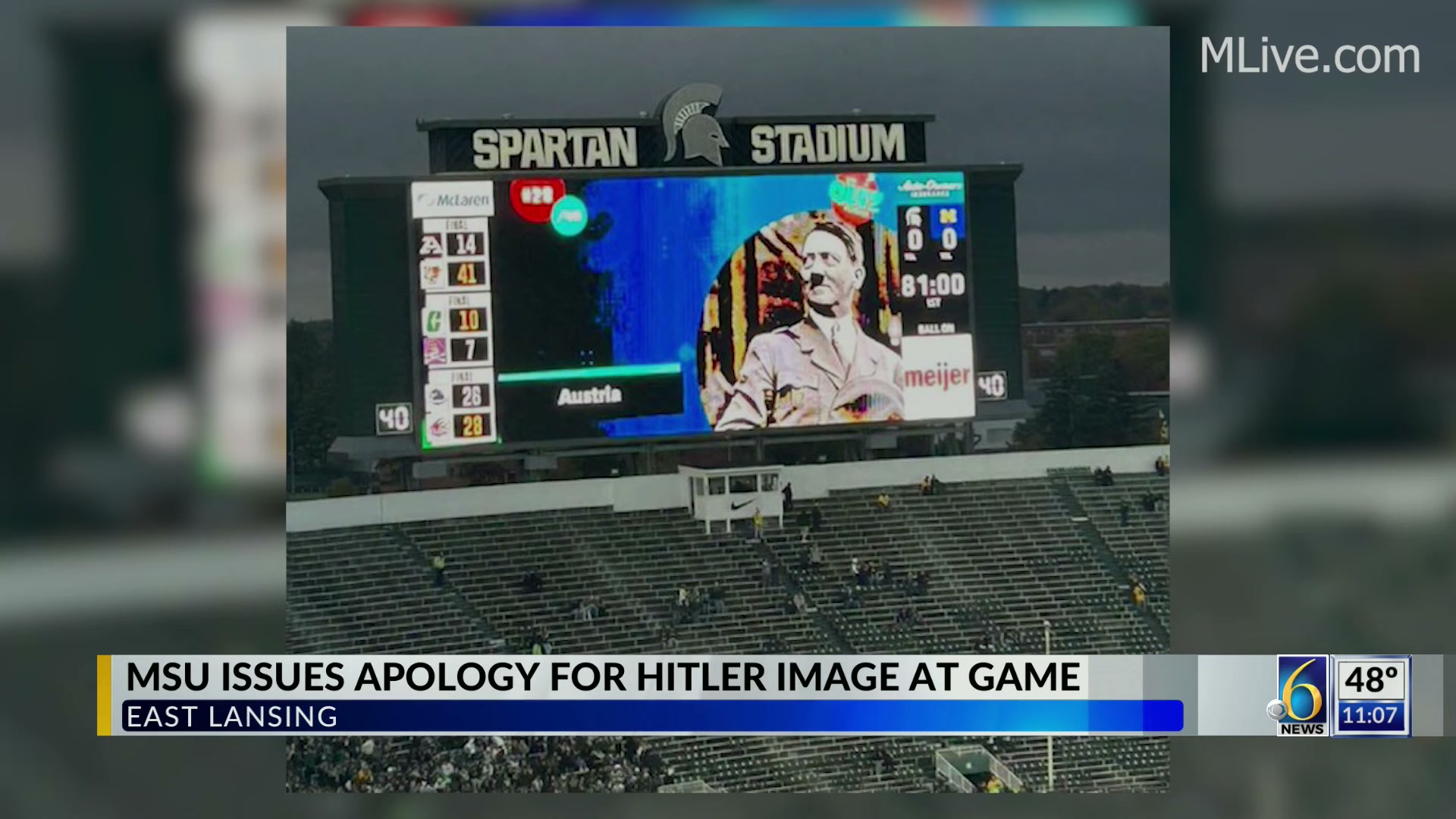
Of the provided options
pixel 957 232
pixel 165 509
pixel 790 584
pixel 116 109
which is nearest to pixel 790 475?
pixel 790 584

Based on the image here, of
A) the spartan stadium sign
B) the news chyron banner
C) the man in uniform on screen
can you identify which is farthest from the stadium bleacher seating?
the spartan stadium sign

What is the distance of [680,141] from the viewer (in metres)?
7.91

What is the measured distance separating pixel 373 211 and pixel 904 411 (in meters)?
2.60

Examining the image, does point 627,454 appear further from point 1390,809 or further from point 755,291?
point 1390,809

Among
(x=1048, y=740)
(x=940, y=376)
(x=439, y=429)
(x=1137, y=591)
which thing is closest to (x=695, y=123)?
(x=940, y=376)

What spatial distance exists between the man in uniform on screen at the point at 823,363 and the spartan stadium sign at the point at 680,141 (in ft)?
Answer: 1.33

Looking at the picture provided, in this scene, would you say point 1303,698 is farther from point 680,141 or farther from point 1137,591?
point 680,141

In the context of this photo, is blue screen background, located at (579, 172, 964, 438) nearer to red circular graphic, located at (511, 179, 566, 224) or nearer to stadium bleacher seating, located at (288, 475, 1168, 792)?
red circular graphic, located at (511, 179, 566, 224)

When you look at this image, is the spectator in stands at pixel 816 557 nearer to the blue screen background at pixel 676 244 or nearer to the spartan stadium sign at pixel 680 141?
the blue screen background at pixel 676 244

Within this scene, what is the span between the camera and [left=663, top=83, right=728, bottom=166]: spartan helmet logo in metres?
7.63

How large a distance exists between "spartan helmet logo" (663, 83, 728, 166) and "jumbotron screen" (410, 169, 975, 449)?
0.17 m

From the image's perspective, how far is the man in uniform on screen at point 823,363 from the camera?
8.10m

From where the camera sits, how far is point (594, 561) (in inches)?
344

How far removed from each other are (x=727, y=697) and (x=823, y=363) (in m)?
1.78
